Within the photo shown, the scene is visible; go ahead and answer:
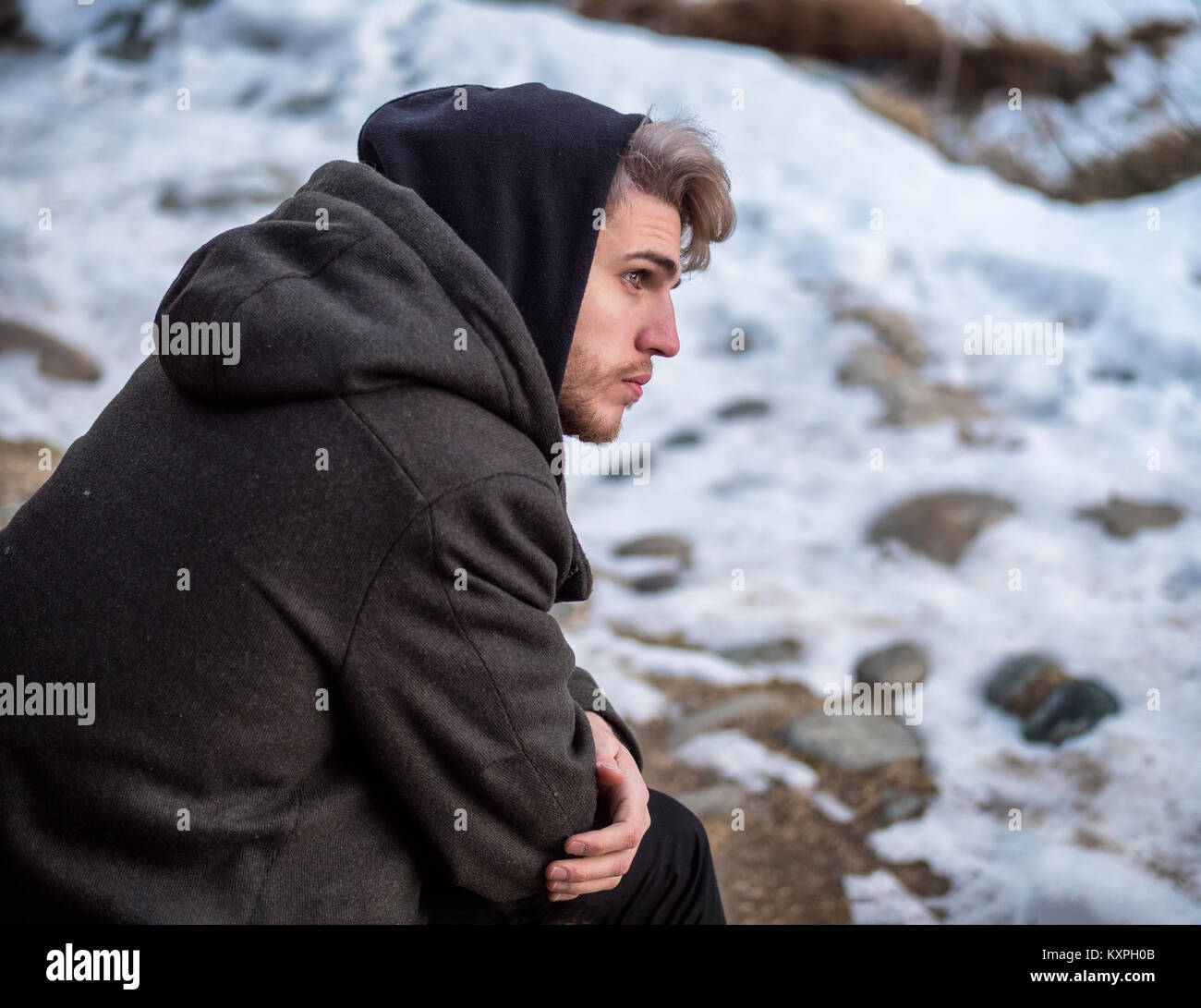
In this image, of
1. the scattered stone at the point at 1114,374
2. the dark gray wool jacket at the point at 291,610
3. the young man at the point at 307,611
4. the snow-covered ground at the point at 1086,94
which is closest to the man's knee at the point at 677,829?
the young man at the point at 307,611

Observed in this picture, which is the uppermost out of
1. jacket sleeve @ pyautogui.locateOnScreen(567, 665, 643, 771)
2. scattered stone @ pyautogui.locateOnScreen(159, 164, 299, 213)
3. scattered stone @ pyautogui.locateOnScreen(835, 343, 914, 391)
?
jacket sleeve @ pyautogui.locateOnScreen(567, 665, 643, 771)

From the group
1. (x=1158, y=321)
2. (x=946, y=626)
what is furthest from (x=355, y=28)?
(x=946, y=626)

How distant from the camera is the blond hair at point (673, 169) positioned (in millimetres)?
1894

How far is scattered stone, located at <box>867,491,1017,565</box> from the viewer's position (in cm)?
414

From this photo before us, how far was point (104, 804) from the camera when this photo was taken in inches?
52.9

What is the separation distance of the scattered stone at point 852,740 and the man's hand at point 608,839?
1.59 m

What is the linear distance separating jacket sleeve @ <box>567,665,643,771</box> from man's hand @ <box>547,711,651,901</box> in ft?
0.43

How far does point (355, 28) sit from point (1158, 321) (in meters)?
5.58

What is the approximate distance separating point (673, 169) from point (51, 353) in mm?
3770

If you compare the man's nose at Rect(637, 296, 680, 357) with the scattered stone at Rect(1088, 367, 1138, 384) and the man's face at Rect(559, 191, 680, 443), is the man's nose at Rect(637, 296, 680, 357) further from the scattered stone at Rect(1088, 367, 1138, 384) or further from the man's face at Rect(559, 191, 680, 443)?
the scattered stone at Rect(1088, 367, 1138, 384)

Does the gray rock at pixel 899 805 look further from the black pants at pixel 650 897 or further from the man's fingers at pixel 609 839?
the man's fingers at pixel 609 839

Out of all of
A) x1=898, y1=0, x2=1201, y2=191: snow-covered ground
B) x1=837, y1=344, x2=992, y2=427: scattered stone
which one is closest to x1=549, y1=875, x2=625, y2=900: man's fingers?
x1=837, y1=344, x2=992, y2=427: scattered stone

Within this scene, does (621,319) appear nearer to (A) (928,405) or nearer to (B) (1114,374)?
(A) (928,405)

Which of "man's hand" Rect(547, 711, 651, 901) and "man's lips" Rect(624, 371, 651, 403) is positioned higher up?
"man's lips" Rect(624, 371, 651, 403)
